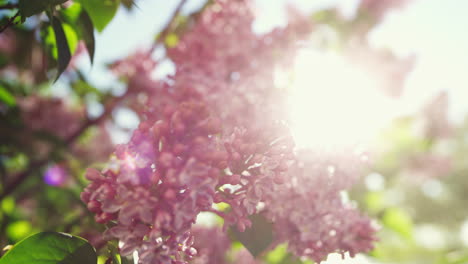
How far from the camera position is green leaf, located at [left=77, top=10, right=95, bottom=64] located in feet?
3.79

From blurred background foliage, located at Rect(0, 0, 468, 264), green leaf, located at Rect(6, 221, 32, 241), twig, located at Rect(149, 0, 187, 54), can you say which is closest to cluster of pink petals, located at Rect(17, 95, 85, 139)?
blurred background foliage, located at Rect(0, 0, 468, 264)

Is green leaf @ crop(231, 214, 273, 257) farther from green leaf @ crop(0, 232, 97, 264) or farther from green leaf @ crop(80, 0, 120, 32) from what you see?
green leaf @ crop(80, 0, 120, 32)

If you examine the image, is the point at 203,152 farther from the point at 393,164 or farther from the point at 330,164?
the point at 393,164

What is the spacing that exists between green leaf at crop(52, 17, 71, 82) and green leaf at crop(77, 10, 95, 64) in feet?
0.32

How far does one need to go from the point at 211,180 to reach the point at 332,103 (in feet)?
5.17

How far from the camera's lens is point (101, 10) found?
1.22 m

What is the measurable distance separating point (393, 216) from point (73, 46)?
2.26 m

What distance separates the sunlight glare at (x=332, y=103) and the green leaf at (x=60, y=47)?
2.68 feet

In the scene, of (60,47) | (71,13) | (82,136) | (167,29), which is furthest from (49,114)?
(60,47)

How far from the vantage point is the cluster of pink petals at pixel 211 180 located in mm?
910

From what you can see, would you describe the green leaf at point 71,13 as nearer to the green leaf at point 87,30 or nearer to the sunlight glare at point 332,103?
the green leaf at point 87,30

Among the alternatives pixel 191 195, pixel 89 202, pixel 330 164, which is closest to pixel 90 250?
pixel 89 202

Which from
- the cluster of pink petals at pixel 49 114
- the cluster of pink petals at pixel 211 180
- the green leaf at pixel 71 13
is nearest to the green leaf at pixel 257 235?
the cluster of pink petals at pixel 211 180

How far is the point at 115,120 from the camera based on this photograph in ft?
8.70
